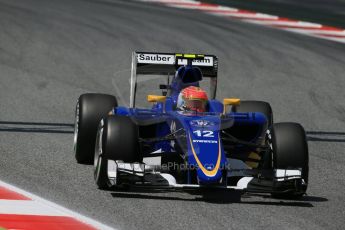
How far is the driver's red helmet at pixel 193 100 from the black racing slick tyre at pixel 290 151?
1.05 metres

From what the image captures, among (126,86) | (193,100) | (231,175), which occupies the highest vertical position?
(193,100)

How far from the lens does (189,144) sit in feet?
36.1

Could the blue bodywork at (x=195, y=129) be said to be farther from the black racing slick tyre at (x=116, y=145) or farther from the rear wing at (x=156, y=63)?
the rear wing at (x=156, y=63)

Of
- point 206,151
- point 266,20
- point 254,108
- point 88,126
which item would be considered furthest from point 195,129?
point 266,20

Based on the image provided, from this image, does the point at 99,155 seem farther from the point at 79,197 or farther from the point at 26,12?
the point at 26,12

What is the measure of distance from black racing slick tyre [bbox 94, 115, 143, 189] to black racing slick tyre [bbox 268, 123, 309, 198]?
1.44 m

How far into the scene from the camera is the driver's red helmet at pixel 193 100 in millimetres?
12008

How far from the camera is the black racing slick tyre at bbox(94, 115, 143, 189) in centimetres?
1101

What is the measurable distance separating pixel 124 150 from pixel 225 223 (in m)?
1.68

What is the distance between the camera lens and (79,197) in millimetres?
10664

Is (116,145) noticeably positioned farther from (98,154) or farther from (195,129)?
(195,129)

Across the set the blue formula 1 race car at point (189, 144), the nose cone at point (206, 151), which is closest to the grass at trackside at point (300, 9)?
the blue formula 1 race car at point (189, 144)

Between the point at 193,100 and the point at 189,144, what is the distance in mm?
1107

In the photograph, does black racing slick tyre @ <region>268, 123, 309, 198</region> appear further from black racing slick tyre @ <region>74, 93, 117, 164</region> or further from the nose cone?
black racing slick tyre @ <region>74, 93, 117, 164</region>
